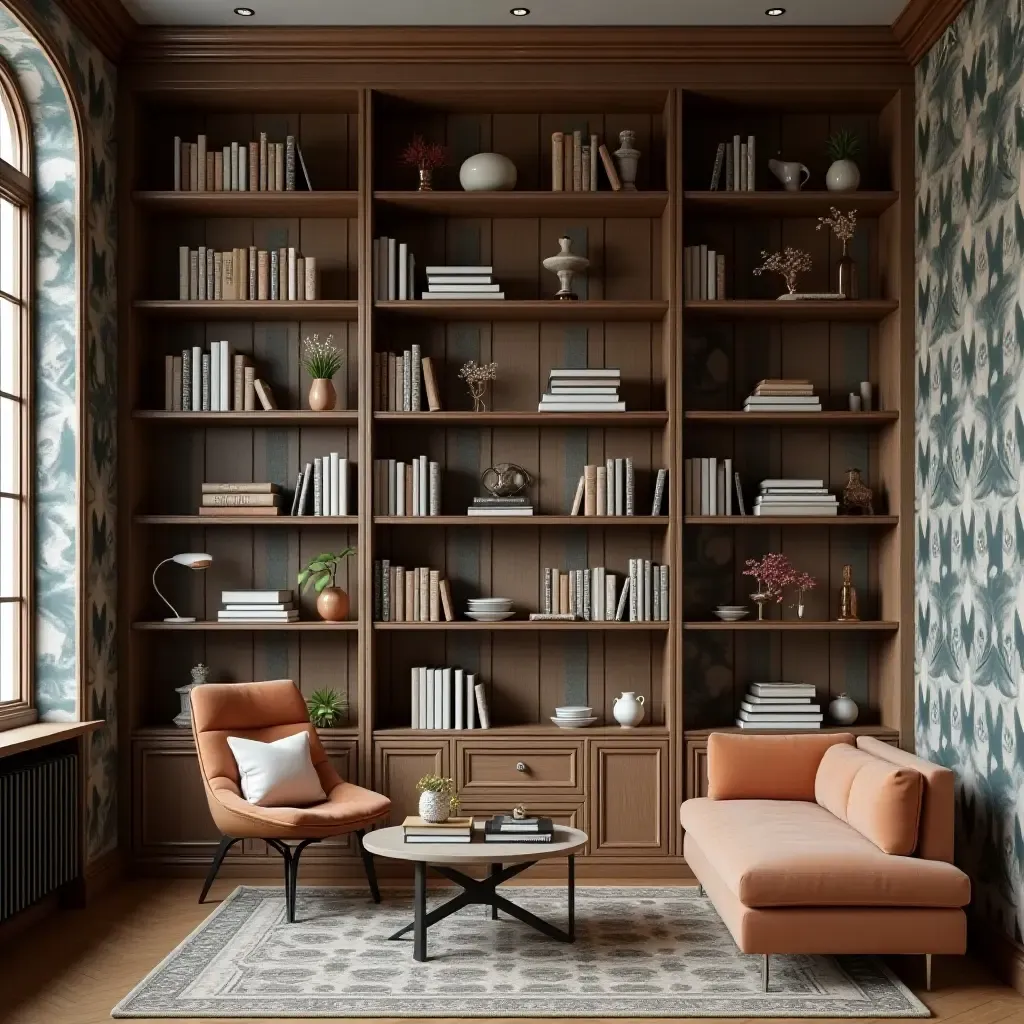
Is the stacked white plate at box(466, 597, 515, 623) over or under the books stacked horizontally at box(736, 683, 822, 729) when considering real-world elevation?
over

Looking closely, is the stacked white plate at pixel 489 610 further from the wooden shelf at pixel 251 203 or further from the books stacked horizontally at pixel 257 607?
the wooden shelf at pixel 251 203

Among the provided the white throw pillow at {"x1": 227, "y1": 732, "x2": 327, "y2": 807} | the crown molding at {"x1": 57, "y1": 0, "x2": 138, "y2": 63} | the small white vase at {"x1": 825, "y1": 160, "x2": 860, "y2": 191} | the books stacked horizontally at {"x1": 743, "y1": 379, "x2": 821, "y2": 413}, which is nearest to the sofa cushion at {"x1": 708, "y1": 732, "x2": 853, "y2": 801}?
the books stacked horizontally at {"x1": 743, "y1": 379, "x2": 821, "y2": 413}

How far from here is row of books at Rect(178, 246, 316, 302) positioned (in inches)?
214

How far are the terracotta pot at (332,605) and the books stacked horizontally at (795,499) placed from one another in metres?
1.91

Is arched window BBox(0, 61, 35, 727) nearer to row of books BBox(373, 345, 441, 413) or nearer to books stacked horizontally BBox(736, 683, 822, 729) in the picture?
row of books BBox(373, 345, 441, 413)

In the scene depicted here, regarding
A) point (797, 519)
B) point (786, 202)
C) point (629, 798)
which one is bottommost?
point (629, 798)

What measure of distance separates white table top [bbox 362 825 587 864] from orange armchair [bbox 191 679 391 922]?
0.37 m

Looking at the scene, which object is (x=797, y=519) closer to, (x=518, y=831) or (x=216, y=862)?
(x=518, y=831)

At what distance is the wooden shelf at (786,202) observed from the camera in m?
5.33

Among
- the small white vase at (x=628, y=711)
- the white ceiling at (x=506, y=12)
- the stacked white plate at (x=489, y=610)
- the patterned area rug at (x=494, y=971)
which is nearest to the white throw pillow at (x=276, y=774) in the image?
the patterned area rug at (x=494, y=971)

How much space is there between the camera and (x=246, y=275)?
546cm

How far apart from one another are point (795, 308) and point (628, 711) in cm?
194

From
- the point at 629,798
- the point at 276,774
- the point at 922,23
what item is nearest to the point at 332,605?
the point at 276,774

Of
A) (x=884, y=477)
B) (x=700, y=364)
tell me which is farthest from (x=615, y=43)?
(x=884, y=477)
